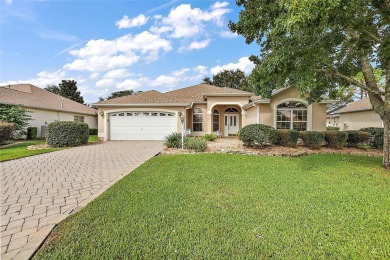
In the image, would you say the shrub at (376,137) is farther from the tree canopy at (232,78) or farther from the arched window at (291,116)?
the tree canopy at (232,78)

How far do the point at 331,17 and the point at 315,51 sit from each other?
5.22ft

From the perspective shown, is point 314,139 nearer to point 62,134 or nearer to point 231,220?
point 231,220

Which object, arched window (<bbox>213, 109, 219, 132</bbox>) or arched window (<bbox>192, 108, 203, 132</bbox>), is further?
arched window (<bbox>213, 109, 219, 132</bbox>)

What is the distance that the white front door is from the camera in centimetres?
2162

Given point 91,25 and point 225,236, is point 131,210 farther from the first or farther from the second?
point 91,25

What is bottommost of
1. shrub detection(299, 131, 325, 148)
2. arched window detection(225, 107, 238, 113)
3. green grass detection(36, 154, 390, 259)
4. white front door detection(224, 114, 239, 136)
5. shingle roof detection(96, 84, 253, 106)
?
green grass detection(36, 154, 390, 259)

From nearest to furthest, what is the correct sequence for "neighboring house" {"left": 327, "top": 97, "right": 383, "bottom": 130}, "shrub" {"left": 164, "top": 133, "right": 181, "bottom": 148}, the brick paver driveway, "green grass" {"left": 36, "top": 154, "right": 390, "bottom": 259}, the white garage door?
"green grass" {"left": 36, "top": 154, "right": 390, "bottom": 259}
the brick paver driveway
"shrub" {"left": 164, "top": 133, "right": 181, "bottom": 148}
the white garage door
"neighboring house" {"left": 327, "top": 97, "right": 383, "bottom": 130}

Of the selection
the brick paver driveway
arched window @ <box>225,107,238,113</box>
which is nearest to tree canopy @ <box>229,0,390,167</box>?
the brick paver driveway

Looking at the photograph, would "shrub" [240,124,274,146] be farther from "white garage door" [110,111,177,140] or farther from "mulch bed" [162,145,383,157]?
"white garage door" [110,111,177,140]

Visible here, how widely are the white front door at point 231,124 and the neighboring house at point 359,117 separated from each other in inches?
461

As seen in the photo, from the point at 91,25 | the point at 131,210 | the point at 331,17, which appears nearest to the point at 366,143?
the point at 331,17

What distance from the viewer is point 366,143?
42.4 ft

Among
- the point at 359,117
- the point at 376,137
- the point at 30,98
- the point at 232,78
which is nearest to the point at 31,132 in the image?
the point at 30,98

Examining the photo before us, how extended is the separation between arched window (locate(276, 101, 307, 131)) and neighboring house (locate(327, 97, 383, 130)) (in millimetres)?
6749
